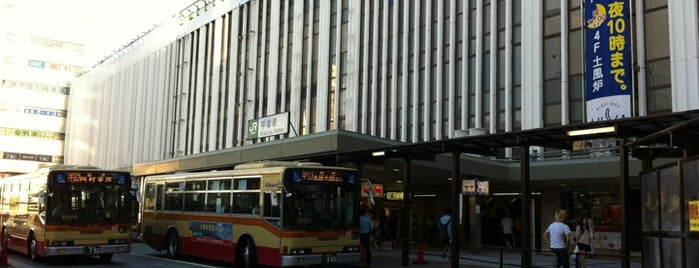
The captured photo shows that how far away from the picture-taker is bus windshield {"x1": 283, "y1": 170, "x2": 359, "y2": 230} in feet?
52.7

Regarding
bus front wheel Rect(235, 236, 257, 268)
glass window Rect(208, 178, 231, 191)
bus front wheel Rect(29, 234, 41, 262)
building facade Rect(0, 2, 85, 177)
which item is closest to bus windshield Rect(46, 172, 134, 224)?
bus front wheel Rect(29, 234, 41, 262)

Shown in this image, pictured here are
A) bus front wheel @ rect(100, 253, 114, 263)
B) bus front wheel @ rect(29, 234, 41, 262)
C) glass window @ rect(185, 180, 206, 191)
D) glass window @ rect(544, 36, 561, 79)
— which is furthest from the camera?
glass window @ rect(544, 36, 561, 79)

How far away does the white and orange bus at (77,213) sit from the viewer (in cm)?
1800

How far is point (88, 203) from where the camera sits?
61.2ft

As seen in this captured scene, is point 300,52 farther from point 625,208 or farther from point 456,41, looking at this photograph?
point 625,208

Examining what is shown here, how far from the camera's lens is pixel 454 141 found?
16.3 metres

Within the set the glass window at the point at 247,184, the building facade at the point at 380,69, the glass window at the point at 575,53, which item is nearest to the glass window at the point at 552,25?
the building facade at the point at 380,69

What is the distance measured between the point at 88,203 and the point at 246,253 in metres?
5.10

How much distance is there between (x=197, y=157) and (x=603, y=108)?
18240 millimetres

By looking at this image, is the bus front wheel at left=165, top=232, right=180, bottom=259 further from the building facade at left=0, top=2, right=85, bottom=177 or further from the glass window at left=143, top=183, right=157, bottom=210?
the building facade at left=0, top=2, right=85, bottom=177

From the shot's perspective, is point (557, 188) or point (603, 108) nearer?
point (603, 108)

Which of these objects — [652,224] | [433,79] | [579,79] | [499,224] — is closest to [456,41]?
[433,79]

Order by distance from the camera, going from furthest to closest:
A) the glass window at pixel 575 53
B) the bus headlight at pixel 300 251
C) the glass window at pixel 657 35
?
the glass window at pixel 575 53
the glass window at pixel 657 35
the bus headlight at pixel 300 251

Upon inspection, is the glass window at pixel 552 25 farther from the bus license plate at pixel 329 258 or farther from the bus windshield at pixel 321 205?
the bus license plate at pixel 329 258
